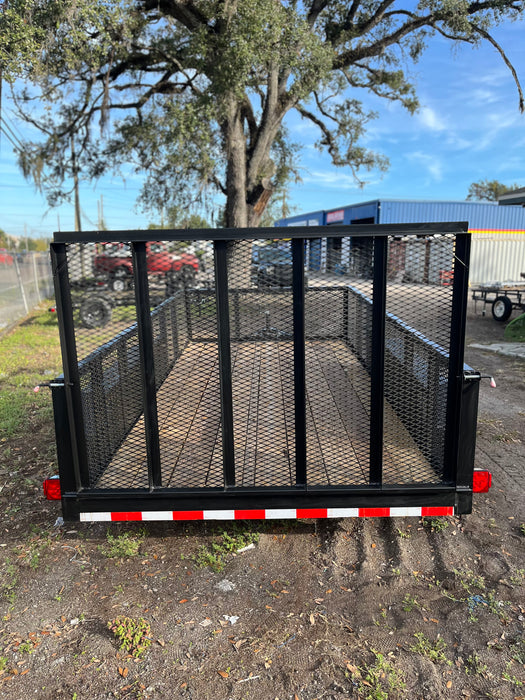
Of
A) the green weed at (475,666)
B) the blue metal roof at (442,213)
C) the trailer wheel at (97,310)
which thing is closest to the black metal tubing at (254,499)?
the green weed at (475,666)

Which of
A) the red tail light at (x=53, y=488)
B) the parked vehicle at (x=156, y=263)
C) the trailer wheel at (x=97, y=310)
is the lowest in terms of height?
the red tail light at (x=53, y=488)

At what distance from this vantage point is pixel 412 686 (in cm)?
211

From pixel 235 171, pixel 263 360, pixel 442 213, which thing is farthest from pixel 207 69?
pixel 442 213

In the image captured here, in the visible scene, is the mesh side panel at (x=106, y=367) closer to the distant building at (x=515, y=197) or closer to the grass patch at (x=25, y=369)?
the grass patch at (x=25, y=369)

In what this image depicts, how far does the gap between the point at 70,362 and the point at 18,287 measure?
1342cm

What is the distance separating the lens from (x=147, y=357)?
2.66m

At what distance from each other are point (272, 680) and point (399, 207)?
1095 inches

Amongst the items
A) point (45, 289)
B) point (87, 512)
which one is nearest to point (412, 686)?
point (87, 512)

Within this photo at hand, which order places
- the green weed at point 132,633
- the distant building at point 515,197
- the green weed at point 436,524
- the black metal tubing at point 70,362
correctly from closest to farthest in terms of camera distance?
the green weed at point 132,633, the black metal tubing at point 70,362, the green weed at point 436,524, the distant building at point 515,197

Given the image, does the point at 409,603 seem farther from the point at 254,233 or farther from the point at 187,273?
the point at 187,273

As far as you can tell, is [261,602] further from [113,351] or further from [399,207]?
[399,207]

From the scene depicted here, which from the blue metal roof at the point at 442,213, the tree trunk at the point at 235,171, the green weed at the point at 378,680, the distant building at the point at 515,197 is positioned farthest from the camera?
the blue metal roof at the point at 442,213

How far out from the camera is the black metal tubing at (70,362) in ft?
8.15

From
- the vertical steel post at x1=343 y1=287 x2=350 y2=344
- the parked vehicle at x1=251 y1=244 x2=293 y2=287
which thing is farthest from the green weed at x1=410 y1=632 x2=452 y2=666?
the vertical steel post at x1=343 y1=287 x2=350 y2=344
